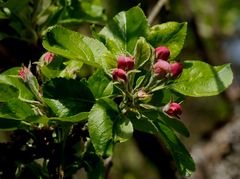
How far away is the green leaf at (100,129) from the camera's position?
0.95 m

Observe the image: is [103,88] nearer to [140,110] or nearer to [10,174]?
[140,110]

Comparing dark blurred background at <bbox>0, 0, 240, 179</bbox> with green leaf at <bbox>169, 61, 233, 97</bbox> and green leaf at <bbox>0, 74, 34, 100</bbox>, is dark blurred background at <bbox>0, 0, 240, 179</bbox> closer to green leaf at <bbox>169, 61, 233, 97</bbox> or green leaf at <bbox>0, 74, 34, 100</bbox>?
green leaf at <bbox>0, 74, 34, 100</bbox>

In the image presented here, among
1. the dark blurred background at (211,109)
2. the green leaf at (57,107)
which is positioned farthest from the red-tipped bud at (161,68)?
the dark blurred background at (211,109)

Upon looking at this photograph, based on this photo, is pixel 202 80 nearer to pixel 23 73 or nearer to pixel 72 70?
pixel 72 70

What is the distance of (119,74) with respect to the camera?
3.10ft

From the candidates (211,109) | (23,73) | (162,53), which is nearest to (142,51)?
(162,53)

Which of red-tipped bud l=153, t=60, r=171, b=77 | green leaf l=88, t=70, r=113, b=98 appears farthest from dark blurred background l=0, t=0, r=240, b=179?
red-tipped bud l=153, t=60, r=171, b=77

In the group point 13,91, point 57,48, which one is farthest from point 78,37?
point 13,91

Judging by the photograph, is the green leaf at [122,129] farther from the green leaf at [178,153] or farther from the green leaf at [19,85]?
the green leaf at [19,85]

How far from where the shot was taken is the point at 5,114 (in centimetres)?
99

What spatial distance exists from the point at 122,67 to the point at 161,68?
3.1 inches

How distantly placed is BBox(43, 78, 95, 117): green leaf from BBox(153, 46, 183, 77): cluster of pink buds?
156 mm

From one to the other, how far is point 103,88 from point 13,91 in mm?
195

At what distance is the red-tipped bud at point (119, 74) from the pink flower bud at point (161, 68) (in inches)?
2.8
